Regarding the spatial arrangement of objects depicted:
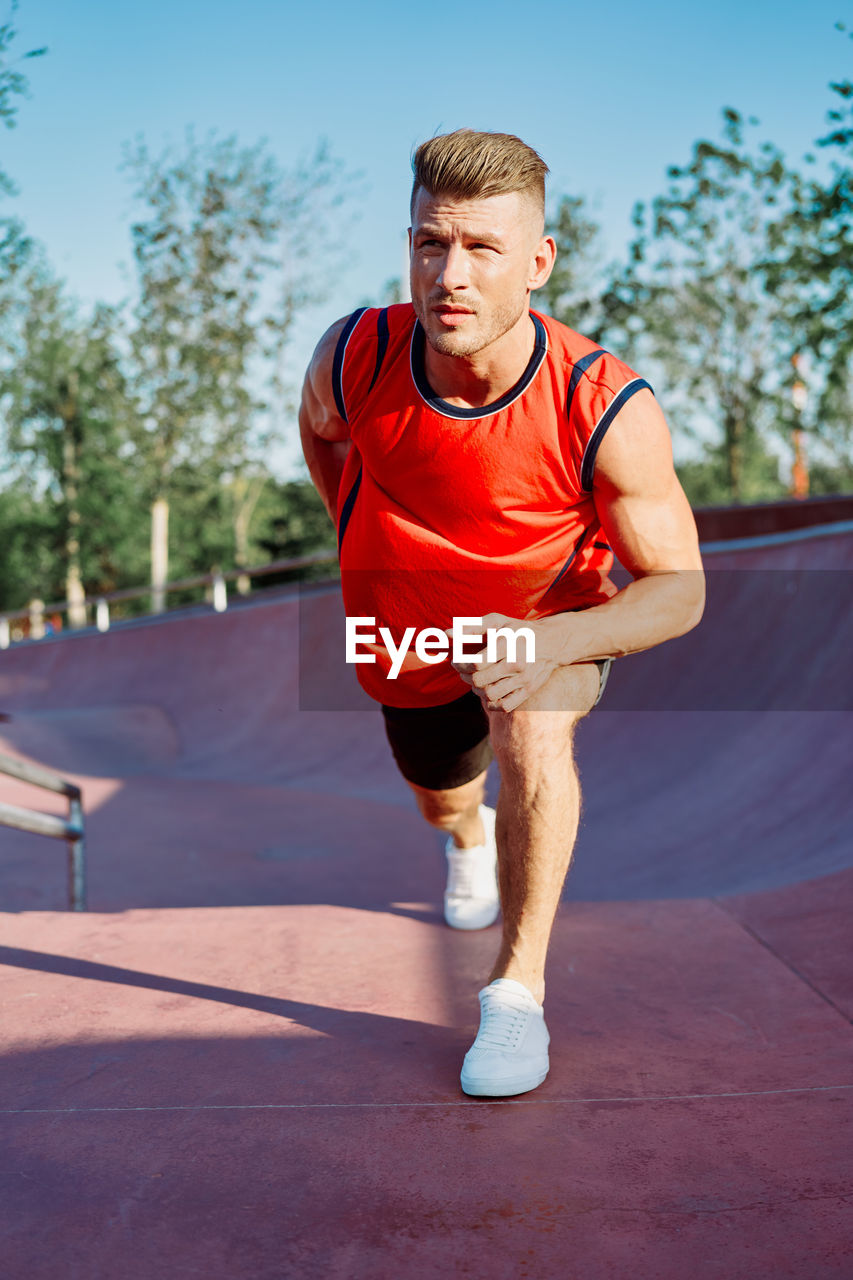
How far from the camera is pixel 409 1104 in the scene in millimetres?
1865

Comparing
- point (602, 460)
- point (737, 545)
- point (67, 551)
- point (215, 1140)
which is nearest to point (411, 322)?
point (602, 460)

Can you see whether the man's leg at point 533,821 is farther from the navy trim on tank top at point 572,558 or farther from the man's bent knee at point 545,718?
the navy trim on tank top at point 572,558

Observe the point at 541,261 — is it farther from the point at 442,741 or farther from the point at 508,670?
the point at 442,741

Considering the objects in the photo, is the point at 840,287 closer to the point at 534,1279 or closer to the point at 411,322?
the point at 411,322

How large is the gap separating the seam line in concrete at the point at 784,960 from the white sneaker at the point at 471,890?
68 cm

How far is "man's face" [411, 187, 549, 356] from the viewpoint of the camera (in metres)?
2.11

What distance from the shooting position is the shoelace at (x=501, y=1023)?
1.95 m

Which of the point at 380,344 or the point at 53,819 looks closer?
the point at 380,344

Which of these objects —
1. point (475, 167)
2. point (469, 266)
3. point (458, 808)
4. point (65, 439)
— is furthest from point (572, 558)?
point (65, 439)

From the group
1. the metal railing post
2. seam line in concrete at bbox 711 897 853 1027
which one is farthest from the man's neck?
the metal railing post

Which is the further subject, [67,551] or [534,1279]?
[67,551]

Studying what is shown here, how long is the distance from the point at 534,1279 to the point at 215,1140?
611 mm

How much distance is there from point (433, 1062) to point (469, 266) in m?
1.56

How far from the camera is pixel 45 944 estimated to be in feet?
9.21
